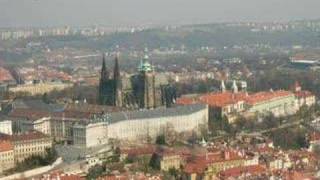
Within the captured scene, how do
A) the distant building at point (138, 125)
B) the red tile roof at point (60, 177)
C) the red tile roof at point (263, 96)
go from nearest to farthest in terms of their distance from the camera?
1. the red tile roof at point (60, 177)
2. the distant building at point (138, 125)
3. the red tile roof at point (263, 96)

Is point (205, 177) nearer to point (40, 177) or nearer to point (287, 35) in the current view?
point (40, 177)

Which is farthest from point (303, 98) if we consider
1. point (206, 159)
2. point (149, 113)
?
point (206, 159)

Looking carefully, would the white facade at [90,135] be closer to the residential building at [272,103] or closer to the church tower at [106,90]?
the church tower at [106,90]

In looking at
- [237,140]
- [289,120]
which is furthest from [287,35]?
[237,140]

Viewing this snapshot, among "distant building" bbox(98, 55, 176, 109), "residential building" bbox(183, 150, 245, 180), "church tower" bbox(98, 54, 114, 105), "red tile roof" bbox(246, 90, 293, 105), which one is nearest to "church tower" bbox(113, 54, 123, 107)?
"distant building" bbox(98, 55, 176, 109)

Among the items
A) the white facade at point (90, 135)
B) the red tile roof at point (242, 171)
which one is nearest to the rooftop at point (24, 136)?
the white facade at point (90, 135)

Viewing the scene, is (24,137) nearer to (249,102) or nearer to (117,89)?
(117,89)
